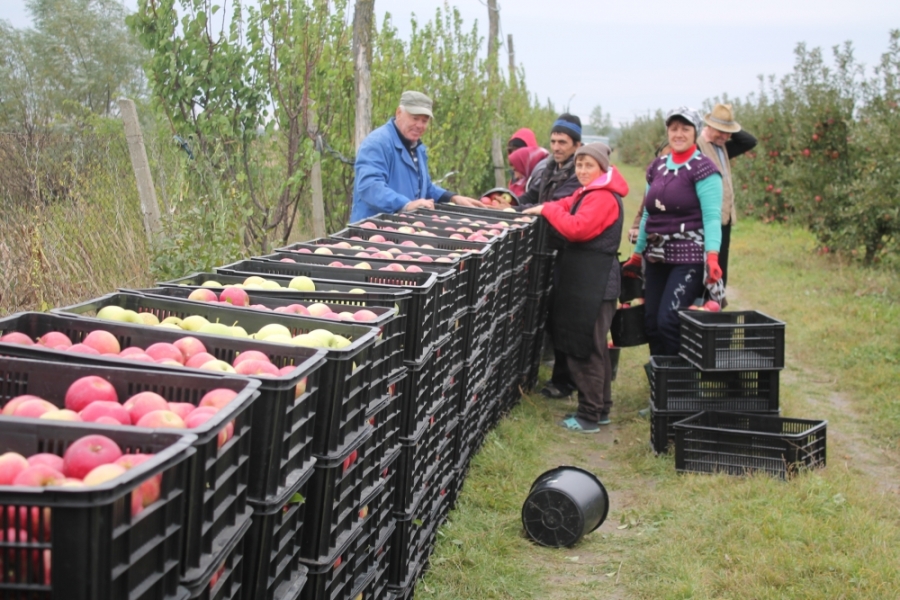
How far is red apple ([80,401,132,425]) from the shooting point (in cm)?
197

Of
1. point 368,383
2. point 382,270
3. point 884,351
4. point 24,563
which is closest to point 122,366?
point 24,563

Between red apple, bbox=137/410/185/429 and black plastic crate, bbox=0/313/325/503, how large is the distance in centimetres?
21

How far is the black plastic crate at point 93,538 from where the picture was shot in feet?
4.82

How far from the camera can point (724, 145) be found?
812 centimetres

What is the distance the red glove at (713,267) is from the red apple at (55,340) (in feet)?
16.1

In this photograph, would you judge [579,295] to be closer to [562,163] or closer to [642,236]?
[642,236]

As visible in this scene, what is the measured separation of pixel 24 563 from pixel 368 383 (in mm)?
1559

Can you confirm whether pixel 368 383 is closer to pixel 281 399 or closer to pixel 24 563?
pixel 281 399

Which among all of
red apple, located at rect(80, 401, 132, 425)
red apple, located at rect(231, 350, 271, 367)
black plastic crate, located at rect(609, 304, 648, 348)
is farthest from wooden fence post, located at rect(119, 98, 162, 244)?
red apple, located at rect(80, 401, 132, 425)

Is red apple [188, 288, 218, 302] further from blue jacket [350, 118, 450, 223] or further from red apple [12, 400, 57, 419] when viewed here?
blue jacket [350, 118, 450, 223]

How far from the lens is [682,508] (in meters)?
5.25

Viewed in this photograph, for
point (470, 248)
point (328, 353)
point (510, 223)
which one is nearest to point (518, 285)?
point (510, 223)

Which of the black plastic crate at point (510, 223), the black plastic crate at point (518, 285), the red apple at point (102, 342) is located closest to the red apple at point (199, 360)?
the red apple at point (102, 342)

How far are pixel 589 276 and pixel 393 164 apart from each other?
165 centimetres
